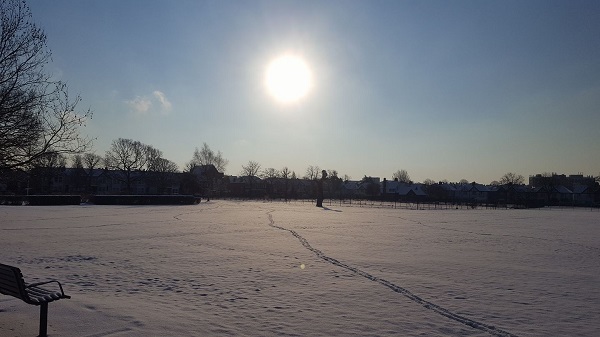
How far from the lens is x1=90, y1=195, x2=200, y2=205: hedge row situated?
55.1 metres

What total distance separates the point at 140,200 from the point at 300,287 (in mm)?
51419

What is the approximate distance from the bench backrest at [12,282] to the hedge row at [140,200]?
51953 millimetres

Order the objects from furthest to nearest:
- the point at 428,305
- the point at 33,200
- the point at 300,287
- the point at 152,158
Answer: the point at 152,158 < the point at 33,200 < the point at 300,287 < the point at 428,305

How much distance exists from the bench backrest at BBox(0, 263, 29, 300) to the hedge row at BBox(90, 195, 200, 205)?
51953 mm

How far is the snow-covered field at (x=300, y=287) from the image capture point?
23.7 feet

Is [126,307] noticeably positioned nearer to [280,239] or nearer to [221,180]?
[280,239]

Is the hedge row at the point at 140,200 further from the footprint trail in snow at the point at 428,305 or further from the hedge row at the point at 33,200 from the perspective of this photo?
the footprint trail in snow at the point at 428,305

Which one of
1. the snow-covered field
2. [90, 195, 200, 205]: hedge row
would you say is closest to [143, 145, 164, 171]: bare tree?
[90, 195, 200, 205]: hedge row

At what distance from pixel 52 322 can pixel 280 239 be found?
1344 cm

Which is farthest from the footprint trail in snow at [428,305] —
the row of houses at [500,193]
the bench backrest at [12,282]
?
the row of houses at [500,193]

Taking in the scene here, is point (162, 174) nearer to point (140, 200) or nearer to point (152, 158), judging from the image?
point (152, 158)

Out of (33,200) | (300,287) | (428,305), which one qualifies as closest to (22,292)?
(300,287)

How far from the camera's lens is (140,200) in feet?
188

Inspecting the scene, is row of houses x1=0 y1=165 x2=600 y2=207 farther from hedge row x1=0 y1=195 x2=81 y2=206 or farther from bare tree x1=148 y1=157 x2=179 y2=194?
hedge row x1=0 y1=195 x2=81 y2=206
